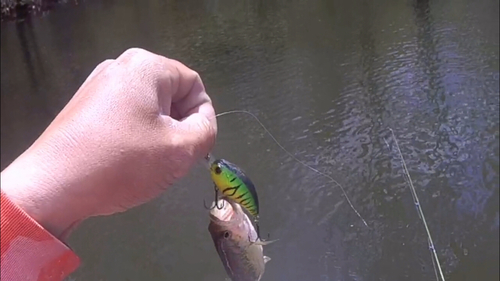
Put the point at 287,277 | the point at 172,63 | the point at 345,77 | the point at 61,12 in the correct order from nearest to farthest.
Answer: the point at 172,63
the point at 61,12
the point at 287,277
the point at 345,77

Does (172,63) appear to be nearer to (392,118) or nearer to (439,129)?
(392,118)

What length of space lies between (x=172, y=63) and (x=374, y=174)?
186 centimetres

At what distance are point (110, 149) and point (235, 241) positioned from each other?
269 mm

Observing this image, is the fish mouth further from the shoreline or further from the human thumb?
the shoreline

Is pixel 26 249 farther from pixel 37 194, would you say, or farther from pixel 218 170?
pixel 218 170

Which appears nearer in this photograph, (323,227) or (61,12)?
(61,12)

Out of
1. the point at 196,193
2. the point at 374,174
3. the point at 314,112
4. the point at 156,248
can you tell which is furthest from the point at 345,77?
the point at 156,248

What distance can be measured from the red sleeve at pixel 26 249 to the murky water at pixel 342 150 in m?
1.00

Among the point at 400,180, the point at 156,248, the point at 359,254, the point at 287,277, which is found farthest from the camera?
the point at 156,248

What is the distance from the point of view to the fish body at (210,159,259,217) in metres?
0.81

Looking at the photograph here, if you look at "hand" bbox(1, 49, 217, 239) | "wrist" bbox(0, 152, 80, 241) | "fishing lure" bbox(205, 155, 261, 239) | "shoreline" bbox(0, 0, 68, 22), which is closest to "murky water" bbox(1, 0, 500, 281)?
"shoreline" bbox(0, 0, 68, 22)

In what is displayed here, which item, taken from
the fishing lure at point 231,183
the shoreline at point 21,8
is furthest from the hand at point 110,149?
the shoreline at point 21,8

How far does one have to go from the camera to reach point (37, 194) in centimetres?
58

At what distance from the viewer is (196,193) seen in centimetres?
258
